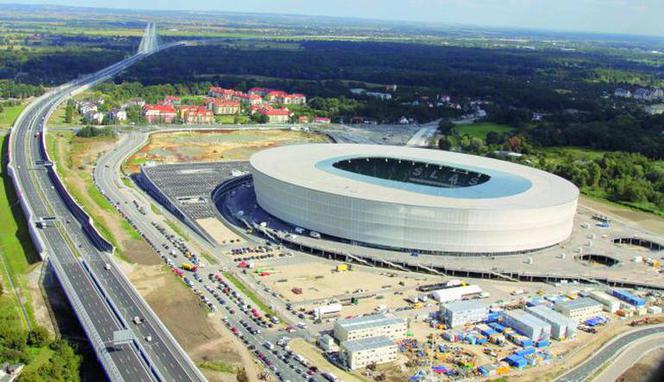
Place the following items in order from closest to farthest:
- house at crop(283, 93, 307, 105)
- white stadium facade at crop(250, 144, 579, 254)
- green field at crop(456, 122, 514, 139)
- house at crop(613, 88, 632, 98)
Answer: white stadium facade at crop(250, 144, 579, 254) < green field at crop(456, 122, 514, 139) < house at crop(283, 93, 307, 105) < house at crop(613, 88, 632, 98)

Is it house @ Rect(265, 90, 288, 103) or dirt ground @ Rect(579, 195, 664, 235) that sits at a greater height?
house @ Rect(265, 90, 288, 103)

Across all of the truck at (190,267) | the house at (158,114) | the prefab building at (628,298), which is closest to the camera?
the prefab building at (628,298)

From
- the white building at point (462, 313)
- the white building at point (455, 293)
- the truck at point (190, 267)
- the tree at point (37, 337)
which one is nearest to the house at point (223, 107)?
the truck at point (190, 267)

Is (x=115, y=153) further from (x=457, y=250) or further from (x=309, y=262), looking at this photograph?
(x=457, y=250)

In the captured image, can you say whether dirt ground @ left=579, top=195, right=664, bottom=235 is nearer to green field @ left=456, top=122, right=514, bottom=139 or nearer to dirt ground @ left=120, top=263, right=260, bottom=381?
green field @ left=456, top=122, right=514, bottom=139

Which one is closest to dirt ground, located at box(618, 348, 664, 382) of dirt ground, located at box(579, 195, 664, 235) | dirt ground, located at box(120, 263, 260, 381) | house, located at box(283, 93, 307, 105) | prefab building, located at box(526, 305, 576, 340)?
prefab building, located at box(526, 305, 576, 340)

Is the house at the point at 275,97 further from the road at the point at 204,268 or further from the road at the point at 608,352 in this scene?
the road at the point at 608,352

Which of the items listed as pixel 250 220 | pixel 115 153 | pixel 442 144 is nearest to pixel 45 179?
pixel 115 153
